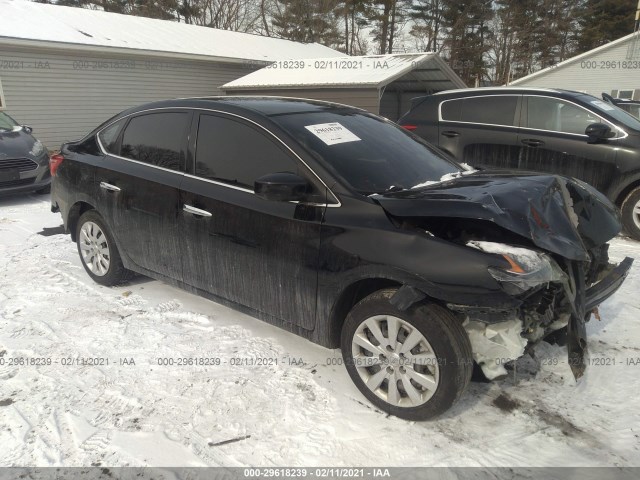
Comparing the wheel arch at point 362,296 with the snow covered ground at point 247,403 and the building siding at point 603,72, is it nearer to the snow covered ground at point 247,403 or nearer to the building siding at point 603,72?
the snow covered ground at point 247,403

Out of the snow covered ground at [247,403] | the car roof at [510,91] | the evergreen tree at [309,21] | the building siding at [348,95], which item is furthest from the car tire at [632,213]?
the evergreen tree at [309,21]

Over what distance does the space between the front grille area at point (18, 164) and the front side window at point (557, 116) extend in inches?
307

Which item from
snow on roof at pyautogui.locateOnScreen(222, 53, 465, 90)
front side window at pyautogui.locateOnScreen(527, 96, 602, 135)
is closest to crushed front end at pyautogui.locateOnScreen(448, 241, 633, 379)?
front side window at pyautogui.locateOnScreen(527, 96, 602, 135)

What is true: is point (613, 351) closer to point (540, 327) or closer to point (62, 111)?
point (540, 327)

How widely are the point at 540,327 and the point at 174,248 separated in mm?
2561

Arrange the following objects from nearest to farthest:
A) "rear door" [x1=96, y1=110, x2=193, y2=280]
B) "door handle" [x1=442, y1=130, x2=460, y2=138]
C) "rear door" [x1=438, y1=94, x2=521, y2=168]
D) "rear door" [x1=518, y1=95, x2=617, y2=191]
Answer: "rear door" [x1=96, y1=110, x2=193, y2=280] < "rear door" [x1=518, y1=95, x2=617, y2=191] < "rear door" [x1=438, y1=94, x2=521, y2=168] < "door handle" [x1=442, y1=130, x2=460, y2=138]

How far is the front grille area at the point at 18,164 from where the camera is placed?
770 centimetres

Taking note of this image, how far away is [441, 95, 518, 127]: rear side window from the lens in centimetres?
650

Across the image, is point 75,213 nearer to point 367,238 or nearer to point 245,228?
point 245,228

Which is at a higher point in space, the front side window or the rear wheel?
the front side window

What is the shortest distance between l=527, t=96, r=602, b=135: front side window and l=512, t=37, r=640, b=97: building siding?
19560 millimetres

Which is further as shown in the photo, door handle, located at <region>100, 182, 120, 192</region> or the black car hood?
door handle, located at <region>100, 182, 120, 192</region>

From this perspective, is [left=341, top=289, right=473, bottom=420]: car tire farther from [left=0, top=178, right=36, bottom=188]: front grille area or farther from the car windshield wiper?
[left=0, top=178, right=36, bottom=188]: front grille area

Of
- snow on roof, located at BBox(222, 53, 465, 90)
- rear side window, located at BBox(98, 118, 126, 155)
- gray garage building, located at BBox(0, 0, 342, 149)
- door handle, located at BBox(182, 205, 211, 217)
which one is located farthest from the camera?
snow on roof, located at BBox(222, 53, 465, 90)
